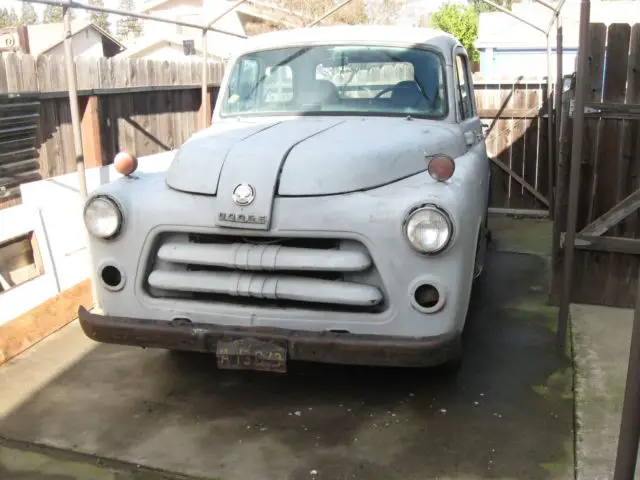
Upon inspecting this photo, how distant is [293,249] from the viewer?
343 cm

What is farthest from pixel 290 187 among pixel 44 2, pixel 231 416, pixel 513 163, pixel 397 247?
pixel 513 163

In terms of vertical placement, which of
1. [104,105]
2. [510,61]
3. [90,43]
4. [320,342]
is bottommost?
[320,342]

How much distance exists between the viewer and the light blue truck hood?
349cm

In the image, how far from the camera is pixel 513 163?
9.00 m

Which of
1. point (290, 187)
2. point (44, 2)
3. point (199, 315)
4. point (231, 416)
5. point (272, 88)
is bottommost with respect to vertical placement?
point (231, 416)

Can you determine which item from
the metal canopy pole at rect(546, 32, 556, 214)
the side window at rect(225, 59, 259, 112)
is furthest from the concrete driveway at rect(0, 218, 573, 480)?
the metal canopy pole at rect(546, 32, 556, 214)

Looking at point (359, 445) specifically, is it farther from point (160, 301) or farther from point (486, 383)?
point (160, 301)

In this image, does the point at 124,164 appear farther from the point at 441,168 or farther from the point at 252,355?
the point at 441,168

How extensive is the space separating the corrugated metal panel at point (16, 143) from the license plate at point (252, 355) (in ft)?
11.0

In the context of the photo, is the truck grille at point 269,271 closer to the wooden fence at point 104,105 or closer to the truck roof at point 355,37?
the truck roof at point 355,37

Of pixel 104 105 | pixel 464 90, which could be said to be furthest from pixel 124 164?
pixel 104 105

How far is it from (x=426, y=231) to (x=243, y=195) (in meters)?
0.93

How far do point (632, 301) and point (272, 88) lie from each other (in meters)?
3.14

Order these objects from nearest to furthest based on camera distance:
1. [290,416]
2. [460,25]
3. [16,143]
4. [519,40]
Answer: [290,416] < [16,143] < [519,40] < [460,25]
